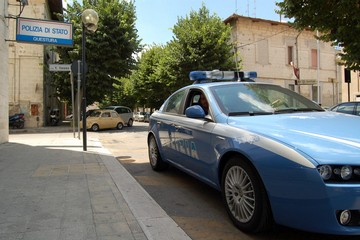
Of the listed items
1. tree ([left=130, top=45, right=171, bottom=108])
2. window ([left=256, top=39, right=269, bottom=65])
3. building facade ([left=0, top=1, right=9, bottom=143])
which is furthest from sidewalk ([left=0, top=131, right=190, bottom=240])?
tree ([left=130, top=45, right=171, bottom=108])

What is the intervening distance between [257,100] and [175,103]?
1.84 m

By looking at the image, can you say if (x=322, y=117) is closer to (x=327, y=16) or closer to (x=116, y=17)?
(x=327, y=16)

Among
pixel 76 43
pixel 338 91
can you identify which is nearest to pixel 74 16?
pixel 76 43

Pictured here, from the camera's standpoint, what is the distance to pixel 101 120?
21.6 m

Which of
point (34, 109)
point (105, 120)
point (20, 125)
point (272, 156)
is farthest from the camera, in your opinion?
point (34, 109)

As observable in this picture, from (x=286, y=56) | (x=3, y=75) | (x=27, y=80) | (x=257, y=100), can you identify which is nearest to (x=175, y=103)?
(x=257, y=100)

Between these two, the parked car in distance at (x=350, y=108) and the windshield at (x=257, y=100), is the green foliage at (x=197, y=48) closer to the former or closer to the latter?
the parked car in distance at (x=350, y=108)

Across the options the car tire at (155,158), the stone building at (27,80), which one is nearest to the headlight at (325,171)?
the car tire at (155,158)

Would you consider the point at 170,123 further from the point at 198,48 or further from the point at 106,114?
the point at 198,48

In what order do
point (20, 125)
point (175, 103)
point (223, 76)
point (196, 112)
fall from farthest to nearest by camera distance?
point (20, 125) < point (175, 103) < point (223, 76) < point (196, 112)

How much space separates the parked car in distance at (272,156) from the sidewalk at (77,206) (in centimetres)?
76

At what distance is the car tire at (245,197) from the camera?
319cm

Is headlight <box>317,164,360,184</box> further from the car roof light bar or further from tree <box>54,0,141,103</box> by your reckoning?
tree <box>54,0,141,103</box>

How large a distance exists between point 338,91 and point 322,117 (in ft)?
113
